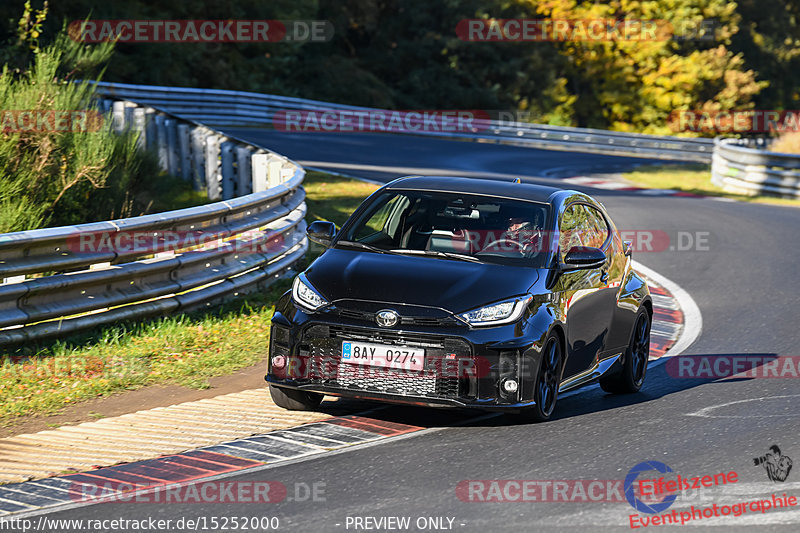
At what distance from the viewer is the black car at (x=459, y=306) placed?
23.0 feet

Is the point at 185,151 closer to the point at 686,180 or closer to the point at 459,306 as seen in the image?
the point at 459,306

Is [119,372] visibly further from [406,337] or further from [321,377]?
[406,337]

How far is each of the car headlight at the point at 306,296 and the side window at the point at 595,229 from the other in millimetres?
2240

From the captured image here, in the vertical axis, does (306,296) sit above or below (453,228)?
below

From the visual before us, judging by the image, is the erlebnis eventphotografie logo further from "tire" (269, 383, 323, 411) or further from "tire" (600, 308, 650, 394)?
"tire" (269, 383, 323, 411)

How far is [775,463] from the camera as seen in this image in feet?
21.5

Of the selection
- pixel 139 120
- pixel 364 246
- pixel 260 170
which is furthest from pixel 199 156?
pixel 364 246

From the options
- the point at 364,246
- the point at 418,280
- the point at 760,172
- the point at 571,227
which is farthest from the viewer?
the point at 760,172

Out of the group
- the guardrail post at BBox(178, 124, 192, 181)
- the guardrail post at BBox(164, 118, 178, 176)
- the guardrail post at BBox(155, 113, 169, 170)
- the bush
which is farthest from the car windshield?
the guardrail post at BBox(155, 113, 169, 170)

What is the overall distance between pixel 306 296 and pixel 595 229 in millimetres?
2612

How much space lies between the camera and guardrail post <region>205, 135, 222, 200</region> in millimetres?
17219

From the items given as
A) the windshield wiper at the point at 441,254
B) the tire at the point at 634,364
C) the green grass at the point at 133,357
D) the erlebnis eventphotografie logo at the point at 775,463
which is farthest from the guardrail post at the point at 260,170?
the erlebnis eventphotografie logo at the point at 775,463

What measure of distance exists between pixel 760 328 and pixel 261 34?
36.5 metres

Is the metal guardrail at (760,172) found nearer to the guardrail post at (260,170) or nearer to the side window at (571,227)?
the guardrail post at (260,170)
